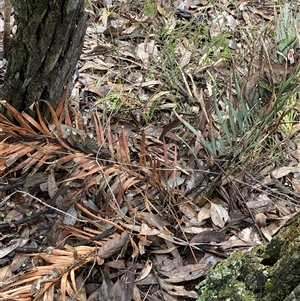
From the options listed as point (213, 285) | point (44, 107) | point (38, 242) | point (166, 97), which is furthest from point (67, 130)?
point (213, 285)

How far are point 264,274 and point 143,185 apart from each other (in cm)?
73

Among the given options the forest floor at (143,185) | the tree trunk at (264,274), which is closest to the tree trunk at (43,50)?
the forest floor at (143,185)

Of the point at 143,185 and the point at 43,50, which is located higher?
the point at 43,50

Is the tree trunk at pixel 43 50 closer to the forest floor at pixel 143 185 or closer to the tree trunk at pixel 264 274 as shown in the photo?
the forest floor at pixel 143 185

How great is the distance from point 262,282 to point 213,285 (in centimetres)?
19

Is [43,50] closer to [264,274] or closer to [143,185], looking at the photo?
[143,185]

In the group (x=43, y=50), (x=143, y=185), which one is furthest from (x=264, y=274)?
(x=43, y=50)

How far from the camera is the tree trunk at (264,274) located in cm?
101

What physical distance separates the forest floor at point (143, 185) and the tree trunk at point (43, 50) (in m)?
0.08

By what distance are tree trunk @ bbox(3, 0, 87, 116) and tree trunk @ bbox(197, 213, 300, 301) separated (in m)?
0.83

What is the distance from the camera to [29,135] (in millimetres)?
1736

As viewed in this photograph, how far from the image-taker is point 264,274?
1.11 metres

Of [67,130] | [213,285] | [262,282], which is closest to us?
[262,282]

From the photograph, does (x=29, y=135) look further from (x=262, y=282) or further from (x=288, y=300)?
(x=288, y=300)
